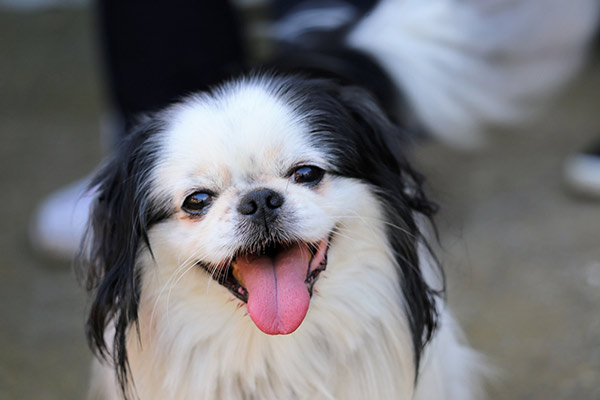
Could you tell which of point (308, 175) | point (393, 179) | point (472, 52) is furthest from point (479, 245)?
point (308, 175)

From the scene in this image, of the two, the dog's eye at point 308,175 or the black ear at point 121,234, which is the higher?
the dog's eye at point 308,175

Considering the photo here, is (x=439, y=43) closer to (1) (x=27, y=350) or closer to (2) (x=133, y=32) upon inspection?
(2) (x=133, y=32)

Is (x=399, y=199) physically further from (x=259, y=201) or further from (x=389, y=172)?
(x=259, y=201)

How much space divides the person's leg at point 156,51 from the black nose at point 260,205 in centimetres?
110

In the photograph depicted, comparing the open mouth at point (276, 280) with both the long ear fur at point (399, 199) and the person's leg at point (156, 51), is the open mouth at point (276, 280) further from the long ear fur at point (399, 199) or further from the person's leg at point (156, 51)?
the person's leg at point (156, 51)

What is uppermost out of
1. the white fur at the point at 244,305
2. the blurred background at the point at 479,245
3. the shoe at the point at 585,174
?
the white fur at the point at 244,305

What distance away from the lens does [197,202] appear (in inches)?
58.6

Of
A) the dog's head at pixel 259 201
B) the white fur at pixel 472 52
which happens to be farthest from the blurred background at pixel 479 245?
the dog's head at pixel 259 201

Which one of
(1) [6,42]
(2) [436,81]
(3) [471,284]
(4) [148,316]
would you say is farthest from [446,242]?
(1) [6,42]

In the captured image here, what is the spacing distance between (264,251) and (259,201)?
126 mm

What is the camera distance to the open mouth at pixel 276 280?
55.7 inches

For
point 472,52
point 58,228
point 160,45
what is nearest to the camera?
point 472,52

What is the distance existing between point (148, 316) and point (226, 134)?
46cm

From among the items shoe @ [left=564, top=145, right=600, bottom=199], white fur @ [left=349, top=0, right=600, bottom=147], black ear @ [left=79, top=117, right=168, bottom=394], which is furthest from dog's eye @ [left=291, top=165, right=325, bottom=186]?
shoe @ [left=564, top=145, right=600, bottom=199]
